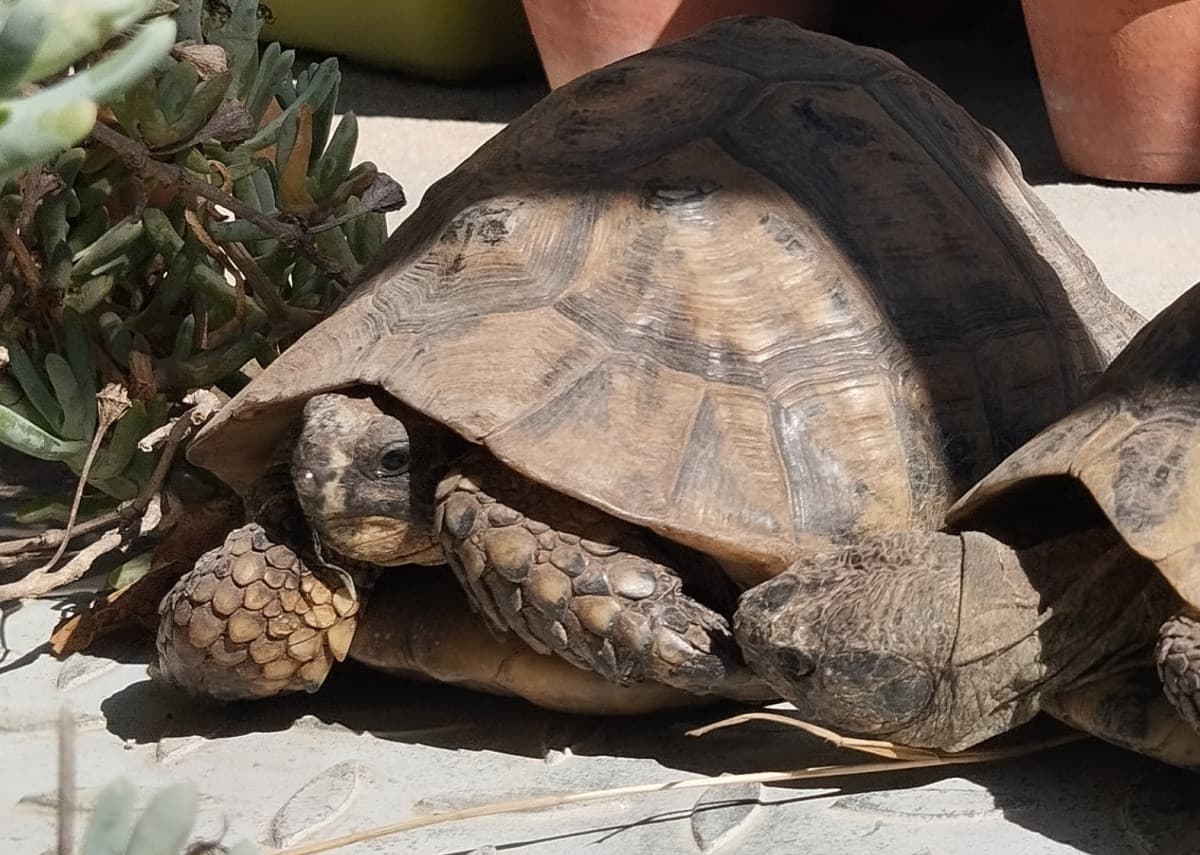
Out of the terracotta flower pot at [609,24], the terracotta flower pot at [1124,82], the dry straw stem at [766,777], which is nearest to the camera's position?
the dry straw stem at [766,777]

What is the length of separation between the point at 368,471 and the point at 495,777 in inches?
16.8

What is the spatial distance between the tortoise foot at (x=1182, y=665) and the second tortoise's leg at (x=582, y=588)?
52 centimetres

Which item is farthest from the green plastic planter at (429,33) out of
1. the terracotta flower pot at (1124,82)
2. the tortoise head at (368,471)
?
the tortoise head at (368,471)

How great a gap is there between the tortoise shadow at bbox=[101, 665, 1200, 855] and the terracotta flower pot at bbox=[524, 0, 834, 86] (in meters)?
3.00

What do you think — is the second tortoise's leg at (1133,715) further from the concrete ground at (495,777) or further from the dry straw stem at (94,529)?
the dry straw stem at (94,529)

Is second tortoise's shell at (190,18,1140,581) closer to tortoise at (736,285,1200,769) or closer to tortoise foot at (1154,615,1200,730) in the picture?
tortoise at (736,285,1200,769)

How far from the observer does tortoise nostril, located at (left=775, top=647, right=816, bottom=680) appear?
189 centimetres

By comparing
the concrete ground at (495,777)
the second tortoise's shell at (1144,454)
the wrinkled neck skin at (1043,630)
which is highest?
the second tortoise's shell at (1144,454)

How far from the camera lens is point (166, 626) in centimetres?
224

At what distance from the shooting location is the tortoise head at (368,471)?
2111 mm

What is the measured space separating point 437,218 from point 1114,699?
1209 mm

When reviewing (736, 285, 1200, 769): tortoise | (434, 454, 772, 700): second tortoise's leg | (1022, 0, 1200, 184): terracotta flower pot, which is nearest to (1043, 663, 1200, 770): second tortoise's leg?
(736, 285, 1200, 769): tortoise

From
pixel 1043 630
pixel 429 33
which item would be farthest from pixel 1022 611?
pixel 429 33

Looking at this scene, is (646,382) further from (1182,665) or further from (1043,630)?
(1182,665)
